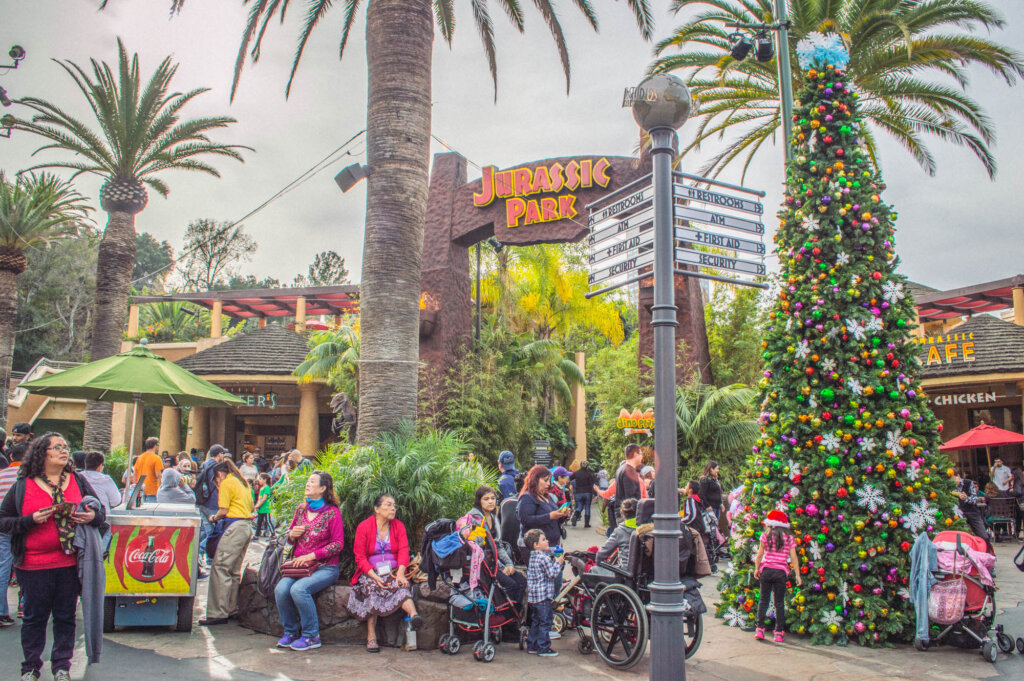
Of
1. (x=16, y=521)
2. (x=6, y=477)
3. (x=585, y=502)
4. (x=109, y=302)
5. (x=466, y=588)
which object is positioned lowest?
(x=585, y=502)

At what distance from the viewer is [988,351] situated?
1978cm

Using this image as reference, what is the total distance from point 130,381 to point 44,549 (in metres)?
3.34

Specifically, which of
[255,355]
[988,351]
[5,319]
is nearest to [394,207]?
[5,319]

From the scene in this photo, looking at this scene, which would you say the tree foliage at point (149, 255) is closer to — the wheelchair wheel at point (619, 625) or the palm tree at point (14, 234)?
the palm tree at point (14, 234)

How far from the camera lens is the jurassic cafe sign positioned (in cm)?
1455

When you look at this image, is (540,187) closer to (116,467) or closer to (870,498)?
(870,498)

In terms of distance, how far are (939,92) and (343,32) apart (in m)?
11.7

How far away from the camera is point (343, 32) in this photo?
12.8 m

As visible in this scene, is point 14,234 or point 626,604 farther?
point 14,234

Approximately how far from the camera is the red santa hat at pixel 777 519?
282 inches

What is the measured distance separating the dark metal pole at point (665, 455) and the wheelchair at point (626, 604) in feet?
6.43

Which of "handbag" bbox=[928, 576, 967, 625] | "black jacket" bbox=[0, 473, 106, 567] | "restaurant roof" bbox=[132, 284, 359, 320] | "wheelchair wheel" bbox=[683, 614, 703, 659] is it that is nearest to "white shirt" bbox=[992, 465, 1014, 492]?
"handbag" bbox=[928, 576, 967, 625]

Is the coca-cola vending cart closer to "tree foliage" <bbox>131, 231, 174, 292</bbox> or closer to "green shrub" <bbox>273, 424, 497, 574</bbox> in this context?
"green shrub" <bbox>273, 424, 497, 574</bbox>

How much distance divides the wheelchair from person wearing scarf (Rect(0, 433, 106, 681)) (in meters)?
4.18
